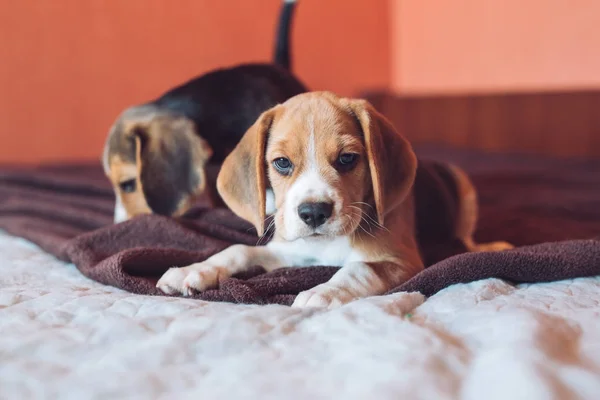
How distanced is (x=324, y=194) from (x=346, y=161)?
0.55 feet

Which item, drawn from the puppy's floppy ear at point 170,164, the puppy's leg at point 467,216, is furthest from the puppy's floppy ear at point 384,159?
the puppy's floppy ear at point 170,164

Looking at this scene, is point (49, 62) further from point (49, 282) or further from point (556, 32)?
point (556, 32)

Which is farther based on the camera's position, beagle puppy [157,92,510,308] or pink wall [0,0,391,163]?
pink wall [0,0,391,163]

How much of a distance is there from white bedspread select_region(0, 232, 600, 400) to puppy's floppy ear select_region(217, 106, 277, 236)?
446mm

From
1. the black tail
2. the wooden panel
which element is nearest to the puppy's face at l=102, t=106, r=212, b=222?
the black tail

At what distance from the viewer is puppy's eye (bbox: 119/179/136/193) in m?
2.49

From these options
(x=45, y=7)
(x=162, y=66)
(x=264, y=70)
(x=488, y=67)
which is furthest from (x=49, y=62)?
(x=488, y=67)

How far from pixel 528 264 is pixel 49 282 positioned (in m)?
1.30

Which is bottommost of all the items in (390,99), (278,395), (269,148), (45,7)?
(390,99)

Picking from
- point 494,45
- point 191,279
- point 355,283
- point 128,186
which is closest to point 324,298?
point 355,283

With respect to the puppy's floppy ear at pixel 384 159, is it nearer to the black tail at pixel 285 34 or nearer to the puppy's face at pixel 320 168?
the puppy's face at pixel 320 168

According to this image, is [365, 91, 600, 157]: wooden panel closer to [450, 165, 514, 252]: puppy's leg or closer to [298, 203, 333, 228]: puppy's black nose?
[450, 165, 514, 252]: puppy's leg

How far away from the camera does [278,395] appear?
1.04 metres

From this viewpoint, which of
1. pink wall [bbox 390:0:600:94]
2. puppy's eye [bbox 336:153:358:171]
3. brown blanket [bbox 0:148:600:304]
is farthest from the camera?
pink wall [bbox 390:0:600:94]
